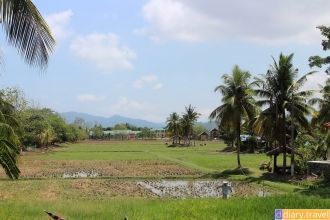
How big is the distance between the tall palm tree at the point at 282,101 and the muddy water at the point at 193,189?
620 cm

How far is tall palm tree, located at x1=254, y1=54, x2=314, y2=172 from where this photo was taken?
109 ft

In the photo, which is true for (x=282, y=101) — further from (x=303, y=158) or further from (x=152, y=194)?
(x=152, y=194)

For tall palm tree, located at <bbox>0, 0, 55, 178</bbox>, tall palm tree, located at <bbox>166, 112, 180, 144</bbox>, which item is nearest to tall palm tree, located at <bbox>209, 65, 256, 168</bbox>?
tall palm tree, located at <bbox>0, 0, 55, 178</bbox>

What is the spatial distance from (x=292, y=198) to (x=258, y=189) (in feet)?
37.1

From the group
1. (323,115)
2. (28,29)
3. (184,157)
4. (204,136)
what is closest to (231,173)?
(323,115)

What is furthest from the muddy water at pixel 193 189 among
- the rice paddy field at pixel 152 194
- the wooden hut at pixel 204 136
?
the wooden hut at pixel 204 136

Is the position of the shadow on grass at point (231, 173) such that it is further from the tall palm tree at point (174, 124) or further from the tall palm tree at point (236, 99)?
the tall palm tree at point (174, 124)

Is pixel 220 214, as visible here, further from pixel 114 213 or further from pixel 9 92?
pixel 9 92

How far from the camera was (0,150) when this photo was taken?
17.0m

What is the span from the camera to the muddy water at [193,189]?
2407 cm

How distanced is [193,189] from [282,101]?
10.7 meters

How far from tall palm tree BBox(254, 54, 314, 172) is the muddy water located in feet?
20.3

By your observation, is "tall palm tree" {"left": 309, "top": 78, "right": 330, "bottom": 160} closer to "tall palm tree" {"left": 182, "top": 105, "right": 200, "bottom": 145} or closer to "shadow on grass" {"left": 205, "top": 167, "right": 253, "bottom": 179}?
"shadow on grass" {"left": 205, "top": 167, "right": 253, "bottom": 179}

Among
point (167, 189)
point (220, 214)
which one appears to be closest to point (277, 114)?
point (167, 189)
